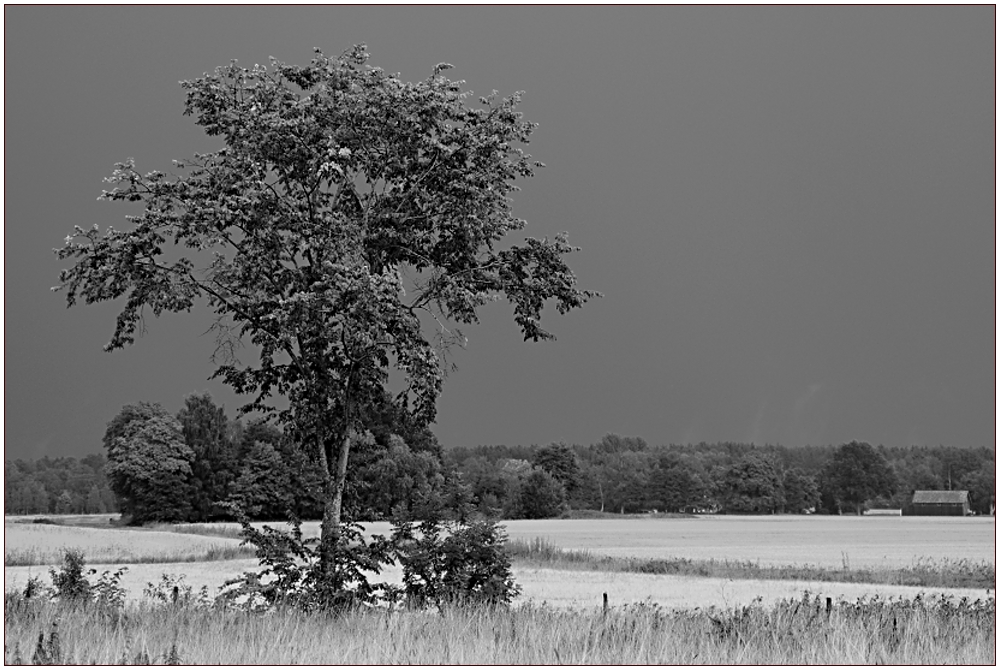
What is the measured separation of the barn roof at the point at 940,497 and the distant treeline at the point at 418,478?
571 cm

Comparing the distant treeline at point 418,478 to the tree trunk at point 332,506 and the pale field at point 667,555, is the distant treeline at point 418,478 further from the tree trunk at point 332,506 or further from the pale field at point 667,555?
the pale field at point 667,555

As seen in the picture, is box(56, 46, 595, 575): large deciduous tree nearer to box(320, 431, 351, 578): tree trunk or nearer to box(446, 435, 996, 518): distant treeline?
box(320, 431, 351, 578): tree trunk

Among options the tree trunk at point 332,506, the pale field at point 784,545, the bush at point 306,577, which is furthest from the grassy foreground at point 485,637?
the pale field at point 784,545

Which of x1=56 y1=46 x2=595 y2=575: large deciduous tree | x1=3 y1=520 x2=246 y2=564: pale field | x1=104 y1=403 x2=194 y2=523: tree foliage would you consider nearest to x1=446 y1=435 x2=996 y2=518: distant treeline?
x1=104 y1=403 x2=194 y2=523: tree foliage

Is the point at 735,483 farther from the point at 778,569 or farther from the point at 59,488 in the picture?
the point at 778,569

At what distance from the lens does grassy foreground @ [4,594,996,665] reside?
46.3 feet

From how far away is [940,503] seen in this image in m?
178

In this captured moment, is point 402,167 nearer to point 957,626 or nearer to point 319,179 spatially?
point 319,179

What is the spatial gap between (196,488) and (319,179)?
330 ft

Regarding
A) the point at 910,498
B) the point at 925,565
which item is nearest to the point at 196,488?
the point at 925,565

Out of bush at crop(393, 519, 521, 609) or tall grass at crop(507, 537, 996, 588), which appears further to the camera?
tall grass at crop(507, 537, 996, 588)

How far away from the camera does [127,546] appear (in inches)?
2766

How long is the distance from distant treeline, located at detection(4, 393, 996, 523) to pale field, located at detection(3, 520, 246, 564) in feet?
14.8

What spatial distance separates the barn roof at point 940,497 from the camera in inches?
7023
